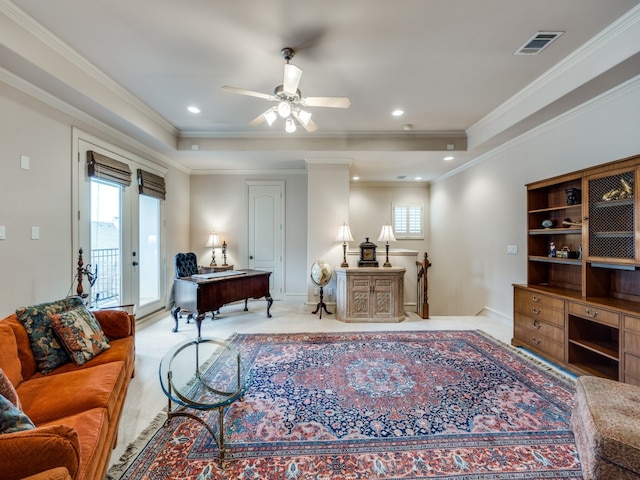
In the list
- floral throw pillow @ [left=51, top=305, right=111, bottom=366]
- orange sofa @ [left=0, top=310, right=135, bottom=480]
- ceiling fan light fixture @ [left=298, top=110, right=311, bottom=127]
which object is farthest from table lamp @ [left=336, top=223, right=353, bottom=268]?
floral throw pillow @ [left=51, top=305, right=111, bottom=366]

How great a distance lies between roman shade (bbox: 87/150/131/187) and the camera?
131 inches

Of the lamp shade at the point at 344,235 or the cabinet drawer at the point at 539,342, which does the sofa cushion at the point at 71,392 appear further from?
the cabinet drawer at the point at 539,342

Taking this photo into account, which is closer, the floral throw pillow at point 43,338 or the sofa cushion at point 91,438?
the sofa cushion at point 91,438

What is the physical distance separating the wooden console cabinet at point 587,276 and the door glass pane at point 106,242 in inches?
195

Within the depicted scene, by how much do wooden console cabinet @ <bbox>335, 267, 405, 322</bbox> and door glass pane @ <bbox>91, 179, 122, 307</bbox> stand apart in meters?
3.14

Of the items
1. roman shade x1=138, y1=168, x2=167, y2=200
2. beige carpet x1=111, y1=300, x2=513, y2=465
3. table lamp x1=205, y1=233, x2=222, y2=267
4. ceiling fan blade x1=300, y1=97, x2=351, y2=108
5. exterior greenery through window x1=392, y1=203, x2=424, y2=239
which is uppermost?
ceiling fan blade x1=300, y1=97, x2=351, y2=108

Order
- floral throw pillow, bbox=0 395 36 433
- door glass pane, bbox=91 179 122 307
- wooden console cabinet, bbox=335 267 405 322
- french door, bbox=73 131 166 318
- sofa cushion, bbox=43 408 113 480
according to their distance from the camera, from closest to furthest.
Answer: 1. floral throw pillow, bbox=0 395 36 433
2. sofa cushion, bbox=43 408 113 480
3. french door, bbox=73 131 166 318
4. door glass pane, bbox=91 179 122 307
5. wooden console cabinet, bbox=335 267 405 322

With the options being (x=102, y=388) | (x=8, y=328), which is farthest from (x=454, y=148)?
(x=8, y=328)

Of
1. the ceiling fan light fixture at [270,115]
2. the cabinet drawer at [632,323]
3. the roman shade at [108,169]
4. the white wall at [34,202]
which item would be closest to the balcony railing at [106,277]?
the white wall at [34,202]

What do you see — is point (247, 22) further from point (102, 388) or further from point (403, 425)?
point (403, 425)

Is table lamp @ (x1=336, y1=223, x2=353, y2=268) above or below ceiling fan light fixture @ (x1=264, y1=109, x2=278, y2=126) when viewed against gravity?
below

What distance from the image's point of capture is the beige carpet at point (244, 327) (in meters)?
2.79

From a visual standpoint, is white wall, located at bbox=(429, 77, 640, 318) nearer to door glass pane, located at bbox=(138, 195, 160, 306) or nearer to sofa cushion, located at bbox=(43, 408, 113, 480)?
sofa cushion, located at bbox=(43, 408, 113, 480)

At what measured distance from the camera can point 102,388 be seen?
1.67 m
